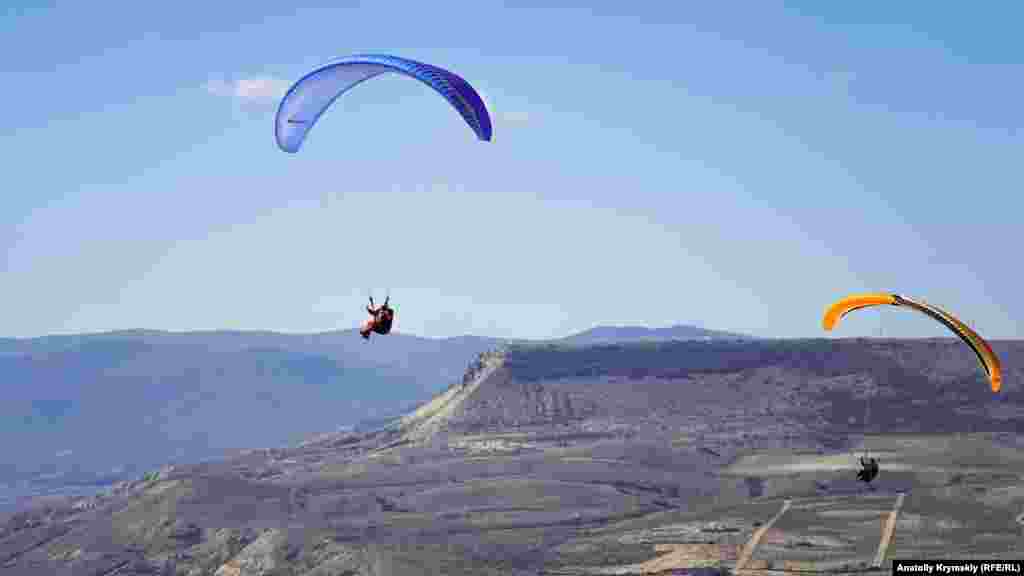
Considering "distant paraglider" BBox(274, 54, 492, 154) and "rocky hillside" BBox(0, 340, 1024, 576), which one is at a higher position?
"distant paraglider" BBox(274, 54, 492, 154)

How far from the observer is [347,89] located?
35531mm

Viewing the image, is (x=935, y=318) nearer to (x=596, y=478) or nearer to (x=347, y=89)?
(x=347, y=89)

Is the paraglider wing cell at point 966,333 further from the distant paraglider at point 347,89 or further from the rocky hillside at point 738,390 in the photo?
the rocky hillside at point 738,390

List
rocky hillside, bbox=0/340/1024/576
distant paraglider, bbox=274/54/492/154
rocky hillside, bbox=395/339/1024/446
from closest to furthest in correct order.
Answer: distant paraglider, bbox=274/54/492/154 < rocky hillside, bbox=0/340/1024/576 < rocky hillside, bbox=395/339/1024/446

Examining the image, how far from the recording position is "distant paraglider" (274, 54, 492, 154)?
3309cm

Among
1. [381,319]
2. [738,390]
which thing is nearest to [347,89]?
[381,319]

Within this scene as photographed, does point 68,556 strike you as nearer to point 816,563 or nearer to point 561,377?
point 816,563

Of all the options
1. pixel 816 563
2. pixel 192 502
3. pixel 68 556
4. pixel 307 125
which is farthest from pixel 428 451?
pixel 307 125

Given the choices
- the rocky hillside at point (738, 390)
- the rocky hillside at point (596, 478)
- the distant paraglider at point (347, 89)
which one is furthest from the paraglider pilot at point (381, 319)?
the rocky hillside at point (738, 390)

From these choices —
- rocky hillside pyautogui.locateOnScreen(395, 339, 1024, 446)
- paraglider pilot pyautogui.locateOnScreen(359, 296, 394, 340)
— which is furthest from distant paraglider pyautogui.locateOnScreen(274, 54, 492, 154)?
rocky hillside pyautogui.locateOnScreen(395, 339, 1024, 446)

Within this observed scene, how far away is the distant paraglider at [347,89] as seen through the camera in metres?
33.1

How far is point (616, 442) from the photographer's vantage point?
135m

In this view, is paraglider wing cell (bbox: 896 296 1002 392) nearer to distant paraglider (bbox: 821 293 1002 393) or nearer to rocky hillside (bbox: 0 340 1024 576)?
distant paraglider (bbox: 821 293 1002 393)

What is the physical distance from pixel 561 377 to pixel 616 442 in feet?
87.2
